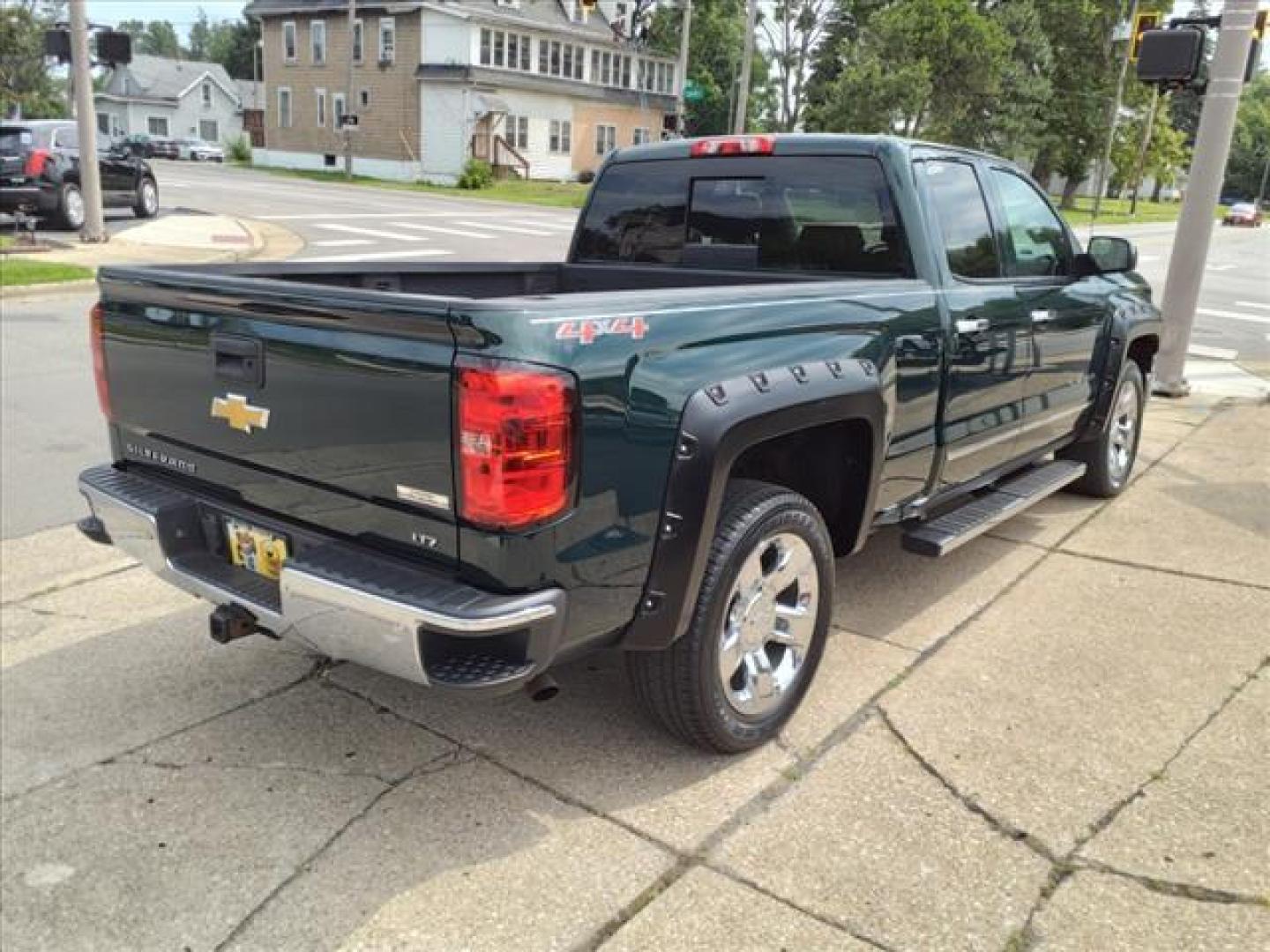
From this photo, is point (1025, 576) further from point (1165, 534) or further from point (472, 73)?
point (472, 73)

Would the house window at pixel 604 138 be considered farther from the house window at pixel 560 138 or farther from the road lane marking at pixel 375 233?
the road lane marking at pixel 375 233

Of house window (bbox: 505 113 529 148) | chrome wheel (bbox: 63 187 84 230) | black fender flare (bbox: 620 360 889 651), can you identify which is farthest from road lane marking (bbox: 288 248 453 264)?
house window (bbox: 505 113 529 148)

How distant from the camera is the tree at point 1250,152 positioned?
9288 centimetres

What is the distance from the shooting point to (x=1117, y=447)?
20.0ft

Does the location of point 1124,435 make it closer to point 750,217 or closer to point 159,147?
point 750,217

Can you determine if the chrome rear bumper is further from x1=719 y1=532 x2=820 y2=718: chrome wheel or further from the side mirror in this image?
the side mirror

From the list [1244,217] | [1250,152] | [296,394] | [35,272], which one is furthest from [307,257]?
[1250,152]

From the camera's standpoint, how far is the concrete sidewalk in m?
2.58

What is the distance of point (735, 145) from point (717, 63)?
60.4 meters

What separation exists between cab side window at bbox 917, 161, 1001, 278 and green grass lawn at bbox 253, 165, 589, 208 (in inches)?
1169

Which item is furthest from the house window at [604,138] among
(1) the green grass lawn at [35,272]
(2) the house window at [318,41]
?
(1) the green grass lawn at [35,272]

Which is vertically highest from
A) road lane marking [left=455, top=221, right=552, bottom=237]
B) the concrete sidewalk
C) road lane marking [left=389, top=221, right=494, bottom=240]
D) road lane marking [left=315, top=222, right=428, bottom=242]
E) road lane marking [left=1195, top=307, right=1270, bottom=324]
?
road lane marking [left=455, top=221, right=552, bottom=237]

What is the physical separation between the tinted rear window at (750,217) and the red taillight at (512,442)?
1.96 metres

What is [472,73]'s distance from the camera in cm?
4472
